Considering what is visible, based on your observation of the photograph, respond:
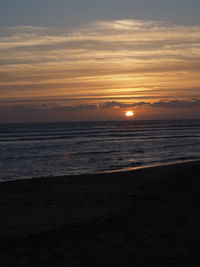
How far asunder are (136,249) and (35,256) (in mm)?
1713

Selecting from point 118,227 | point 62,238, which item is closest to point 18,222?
point 62,238

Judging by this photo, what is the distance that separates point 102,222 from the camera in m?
7.87

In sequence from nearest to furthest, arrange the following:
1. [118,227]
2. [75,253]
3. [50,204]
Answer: [75,253] < [118,227] < [50,204]

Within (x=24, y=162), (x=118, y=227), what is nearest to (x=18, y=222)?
(x=118, y=227)

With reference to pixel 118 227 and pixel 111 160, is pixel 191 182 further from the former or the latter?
pixel 111 160

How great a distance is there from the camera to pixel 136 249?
5887 millimetres

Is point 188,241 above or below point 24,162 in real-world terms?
below

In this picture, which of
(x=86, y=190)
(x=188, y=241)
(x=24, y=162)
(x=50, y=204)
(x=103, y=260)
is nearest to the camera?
(x=103, y=260)

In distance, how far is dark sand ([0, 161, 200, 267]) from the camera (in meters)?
5.61

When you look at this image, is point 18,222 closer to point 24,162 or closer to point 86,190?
point 86,190

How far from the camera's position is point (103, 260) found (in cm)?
544

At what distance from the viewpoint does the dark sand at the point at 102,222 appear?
561 cm

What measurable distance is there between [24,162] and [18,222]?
14.6 m

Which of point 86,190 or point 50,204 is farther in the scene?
point 86,190
